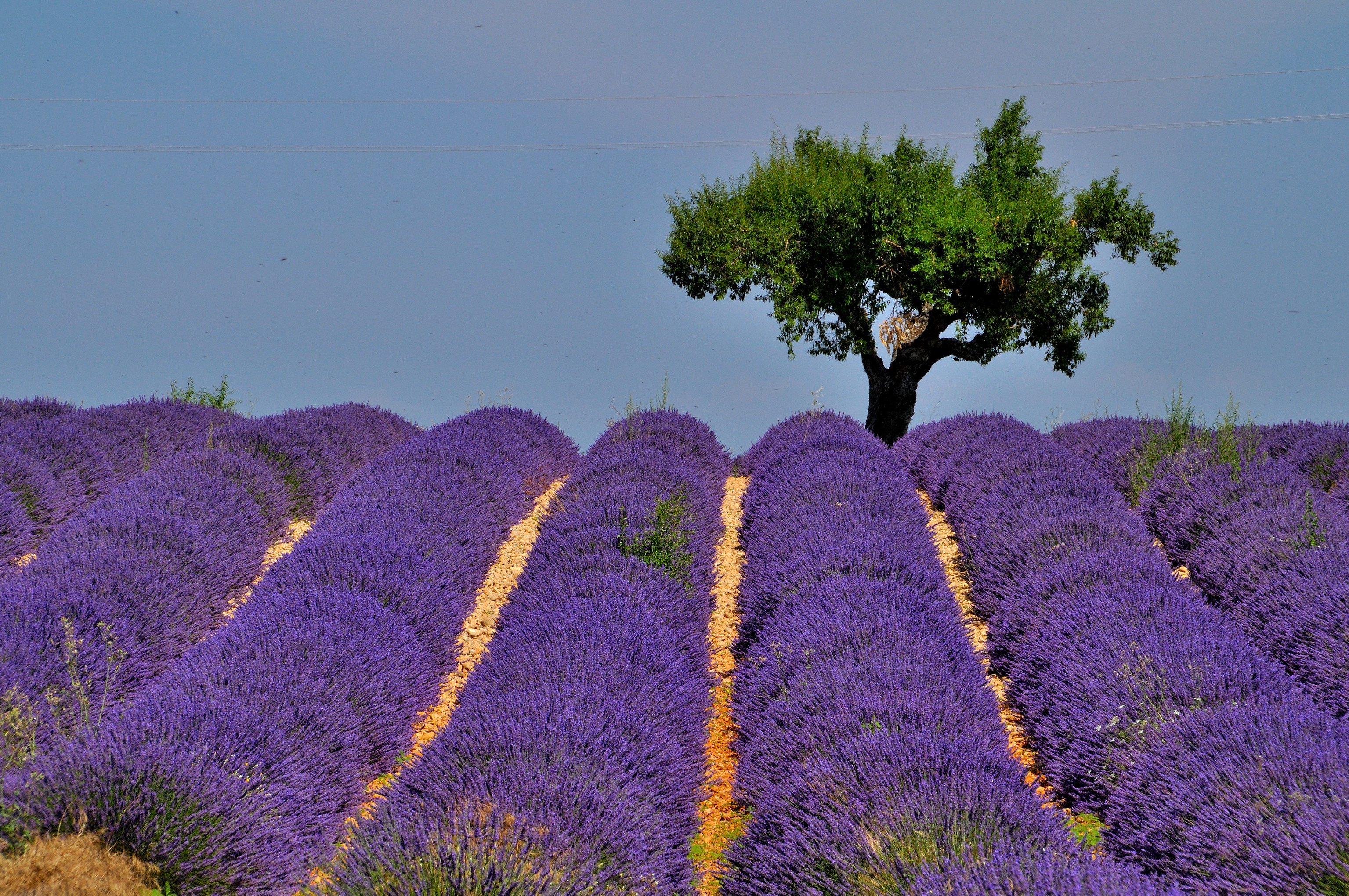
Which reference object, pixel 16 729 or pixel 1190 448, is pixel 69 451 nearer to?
pixel 16 729

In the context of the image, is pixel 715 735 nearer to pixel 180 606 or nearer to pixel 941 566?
pixel 941 566

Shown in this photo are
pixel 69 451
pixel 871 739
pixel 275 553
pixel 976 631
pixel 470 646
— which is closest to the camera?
pixel 871 739

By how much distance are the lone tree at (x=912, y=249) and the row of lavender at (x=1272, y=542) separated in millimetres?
4000

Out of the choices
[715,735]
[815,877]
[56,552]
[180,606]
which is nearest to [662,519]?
[715,735]

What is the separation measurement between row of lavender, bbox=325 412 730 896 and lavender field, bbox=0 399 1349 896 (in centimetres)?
2

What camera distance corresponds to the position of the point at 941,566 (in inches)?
238

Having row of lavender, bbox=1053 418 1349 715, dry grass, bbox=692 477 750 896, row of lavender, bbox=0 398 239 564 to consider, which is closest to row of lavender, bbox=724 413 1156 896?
dry grass, bbox=692 477 750 896

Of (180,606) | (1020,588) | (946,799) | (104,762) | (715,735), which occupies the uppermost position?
(1020,588)

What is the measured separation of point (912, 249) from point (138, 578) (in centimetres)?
981

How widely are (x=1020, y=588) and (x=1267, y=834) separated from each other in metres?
2.77

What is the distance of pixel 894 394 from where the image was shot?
46.6 ft

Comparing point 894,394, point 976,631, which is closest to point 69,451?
point 976,631

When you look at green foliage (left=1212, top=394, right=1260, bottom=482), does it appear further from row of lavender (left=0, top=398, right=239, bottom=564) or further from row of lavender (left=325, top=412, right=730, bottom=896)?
row of lavender (left=0, top=398, right=239, bottom=564)

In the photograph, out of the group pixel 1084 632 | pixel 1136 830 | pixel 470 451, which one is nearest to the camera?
pixel 1136 830
